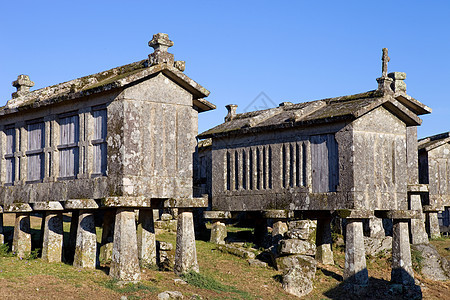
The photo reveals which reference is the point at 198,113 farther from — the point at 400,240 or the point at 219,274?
the point at 400,240

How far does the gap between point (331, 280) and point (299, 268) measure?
58.9 inches

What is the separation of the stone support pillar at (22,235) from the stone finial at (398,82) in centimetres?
1388

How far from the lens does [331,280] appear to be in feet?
71.6

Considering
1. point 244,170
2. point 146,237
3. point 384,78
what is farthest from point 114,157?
point 384,78

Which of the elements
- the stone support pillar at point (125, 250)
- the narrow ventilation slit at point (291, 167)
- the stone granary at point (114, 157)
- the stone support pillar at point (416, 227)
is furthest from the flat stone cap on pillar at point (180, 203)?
the stone support pillar at point (416, 227)

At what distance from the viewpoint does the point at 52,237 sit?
65.4ft

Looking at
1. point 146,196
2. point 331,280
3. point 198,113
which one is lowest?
point 331,280

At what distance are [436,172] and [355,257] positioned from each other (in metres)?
12.8

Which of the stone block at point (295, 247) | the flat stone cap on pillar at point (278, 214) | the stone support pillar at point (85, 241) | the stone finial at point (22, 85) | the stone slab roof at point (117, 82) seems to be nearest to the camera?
the stone slab roof at point (117, 82)

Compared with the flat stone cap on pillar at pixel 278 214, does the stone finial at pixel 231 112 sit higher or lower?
higher

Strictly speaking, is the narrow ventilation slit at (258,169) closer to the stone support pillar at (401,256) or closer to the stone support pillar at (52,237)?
the stone support pillar at (401,256)

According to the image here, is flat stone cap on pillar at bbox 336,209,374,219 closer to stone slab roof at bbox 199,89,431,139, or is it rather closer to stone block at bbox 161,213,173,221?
stone slab roof at bbox 199,89,431,139

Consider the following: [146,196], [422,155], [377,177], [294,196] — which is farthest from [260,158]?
[422,155]

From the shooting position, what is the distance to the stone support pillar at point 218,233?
26.2 metres
